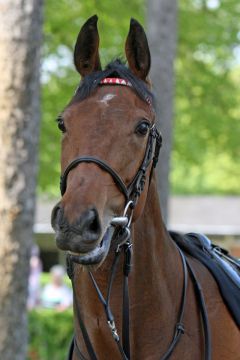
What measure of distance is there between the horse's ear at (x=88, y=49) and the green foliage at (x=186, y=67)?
9934 mm

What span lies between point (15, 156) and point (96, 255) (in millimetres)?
3423

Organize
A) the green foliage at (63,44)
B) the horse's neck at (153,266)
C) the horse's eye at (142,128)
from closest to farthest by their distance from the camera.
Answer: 1. the horse's eye at (142,128)
2. the horse's neck at (153,266)
3. the green foliage at (63,44)

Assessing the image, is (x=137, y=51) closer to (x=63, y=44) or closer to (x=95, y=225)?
(x=95, y=225)

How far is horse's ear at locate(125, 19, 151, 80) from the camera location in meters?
4.34

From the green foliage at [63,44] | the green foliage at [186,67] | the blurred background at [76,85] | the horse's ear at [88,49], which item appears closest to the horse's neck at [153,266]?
the horse's ear at [88,49]

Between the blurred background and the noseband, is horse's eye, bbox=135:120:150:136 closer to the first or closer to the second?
the noseband

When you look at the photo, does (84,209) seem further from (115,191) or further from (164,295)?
(164,295)

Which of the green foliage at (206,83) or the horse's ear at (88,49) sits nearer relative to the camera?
the horse's ear at (88,49)

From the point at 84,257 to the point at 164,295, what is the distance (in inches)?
31.1

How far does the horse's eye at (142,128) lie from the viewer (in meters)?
4.07

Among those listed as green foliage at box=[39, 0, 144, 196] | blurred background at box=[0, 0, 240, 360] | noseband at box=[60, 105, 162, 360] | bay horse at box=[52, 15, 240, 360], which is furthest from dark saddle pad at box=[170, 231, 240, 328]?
green foliage at box=[39, 0, 144, 196]

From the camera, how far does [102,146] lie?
3.89 m

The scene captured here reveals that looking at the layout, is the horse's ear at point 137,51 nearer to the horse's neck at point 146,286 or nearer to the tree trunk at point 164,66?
the horse's neck at point 146,286

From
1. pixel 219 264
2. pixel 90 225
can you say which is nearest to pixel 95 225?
pixel 90 225
